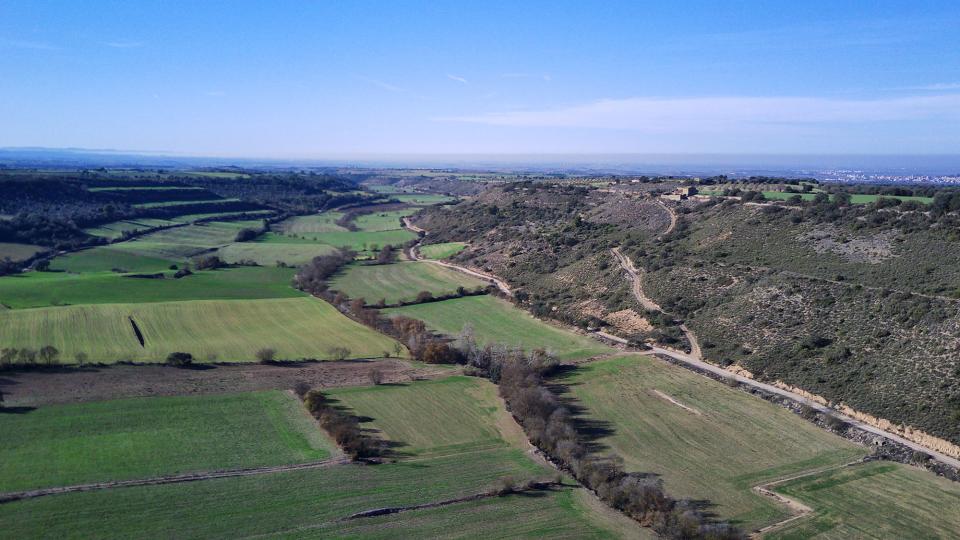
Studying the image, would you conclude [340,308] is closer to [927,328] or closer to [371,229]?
[927,328]

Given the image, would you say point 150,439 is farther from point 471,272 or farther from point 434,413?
point 471,272

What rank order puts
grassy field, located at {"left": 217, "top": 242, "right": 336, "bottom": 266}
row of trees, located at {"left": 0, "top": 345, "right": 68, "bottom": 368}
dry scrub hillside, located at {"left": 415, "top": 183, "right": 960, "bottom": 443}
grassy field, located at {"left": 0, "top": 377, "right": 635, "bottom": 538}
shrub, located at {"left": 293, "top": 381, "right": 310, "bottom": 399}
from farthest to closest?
grassy field, located at {"left": 217, "top": 242, "right": 336, "bottom": 266} → row of trees, located at {"left": 0, "top": 345, "right": 68, "bottom": 368} → shrub, located at {"left": 293, "top": 381, "right": 310, "bottom": 399} → dry scrub hillside, located at {"left": 415, "top": 183, "right": 960, "bottom": 443} → grassy field, located at {"left": 0, "top": 377, "right": 635, "bottom": 538}

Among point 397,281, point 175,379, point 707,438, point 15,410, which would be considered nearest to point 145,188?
point 397,281

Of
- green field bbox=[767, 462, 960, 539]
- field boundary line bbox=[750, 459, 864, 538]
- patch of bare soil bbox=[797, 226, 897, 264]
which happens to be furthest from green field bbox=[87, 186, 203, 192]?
green field bbox=[767, 462, 960, 539]

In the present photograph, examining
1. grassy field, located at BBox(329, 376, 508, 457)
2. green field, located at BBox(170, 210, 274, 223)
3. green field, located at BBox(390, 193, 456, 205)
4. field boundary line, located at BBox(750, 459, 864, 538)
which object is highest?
green field, located at BBox(390, 193, 456, 205)

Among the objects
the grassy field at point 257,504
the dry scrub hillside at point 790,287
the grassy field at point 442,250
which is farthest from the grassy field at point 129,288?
the grassy field at point 257,504

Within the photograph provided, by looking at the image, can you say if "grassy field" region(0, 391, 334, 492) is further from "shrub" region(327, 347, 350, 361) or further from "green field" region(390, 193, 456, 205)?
"green field" region(390, 193, 456, 205)
